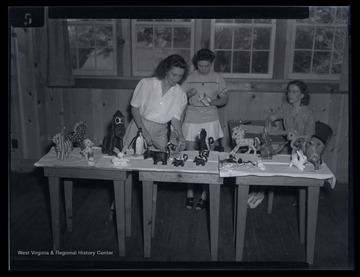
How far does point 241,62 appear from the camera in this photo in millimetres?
5105

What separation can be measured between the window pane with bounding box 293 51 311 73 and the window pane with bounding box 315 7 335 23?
403 millimetres

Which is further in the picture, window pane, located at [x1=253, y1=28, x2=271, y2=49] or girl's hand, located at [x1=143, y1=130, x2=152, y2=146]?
window pane, located at [x1=253, y1=28, x2=271, y2=49]

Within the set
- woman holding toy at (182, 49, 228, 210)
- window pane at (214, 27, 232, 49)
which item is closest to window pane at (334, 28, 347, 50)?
window pane at (214, 27, 232, 49)

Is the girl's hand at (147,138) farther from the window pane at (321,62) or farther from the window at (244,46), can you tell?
the window pane at (321,62)

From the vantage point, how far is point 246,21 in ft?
16.1

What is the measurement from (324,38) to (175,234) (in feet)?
9.78

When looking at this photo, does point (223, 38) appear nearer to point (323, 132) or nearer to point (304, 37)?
point (304, 37)

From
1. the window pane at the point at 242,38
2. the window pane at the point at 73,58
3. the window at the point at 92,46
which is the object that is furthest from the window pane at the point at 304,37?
the window pane at the point at 73,58

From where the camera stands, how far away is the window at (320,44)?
4867mm

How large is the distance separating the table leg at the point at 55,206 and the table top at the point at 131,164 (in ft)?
0.51

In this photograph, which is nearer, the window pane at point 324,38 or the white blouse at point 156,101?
the white blouse at point 156,101

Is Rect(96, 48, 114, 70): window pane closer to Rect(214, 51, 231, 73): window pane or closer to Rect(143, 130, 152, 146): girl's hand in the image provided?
Rect(214, 51, 231, 73): window pane

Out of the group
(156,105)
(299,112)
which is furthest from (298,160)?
(156,105)

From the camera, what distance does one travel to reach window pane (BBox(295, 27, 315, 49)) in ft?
16.2
